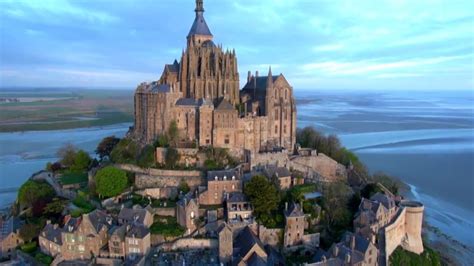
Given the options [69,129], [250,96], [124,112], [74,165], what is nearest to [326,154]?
[250,96]

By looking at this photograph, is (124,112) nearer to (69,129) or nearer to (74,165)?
(69,129)

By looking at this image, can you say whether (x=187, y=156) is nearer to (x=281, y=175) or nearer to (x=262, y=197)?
(x=281, y=175)

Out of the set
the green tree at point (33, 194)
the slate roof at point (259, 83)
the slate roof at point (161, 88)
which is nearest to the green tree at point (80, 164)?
the green tree at point (33, 194)

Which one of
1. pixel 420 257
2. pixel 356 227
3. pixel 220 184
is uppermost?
pixel 220 184

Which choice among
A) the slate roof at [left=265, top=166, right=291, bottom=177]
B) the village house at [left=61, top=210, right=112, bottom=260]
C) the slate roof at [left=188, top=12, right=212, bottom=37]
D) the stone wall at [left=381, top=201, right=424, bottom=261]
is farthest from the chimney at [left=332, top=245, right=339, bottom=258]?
the slate roof at [left=188, top=12, right=212, bottom=37]

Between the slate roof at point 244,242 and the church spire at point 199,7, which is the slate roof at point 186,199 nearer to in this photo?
the slate roof at point 244,242

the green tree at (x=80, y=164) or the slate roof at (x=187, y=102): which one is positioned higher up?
the slate roof at (x=187, y=102)

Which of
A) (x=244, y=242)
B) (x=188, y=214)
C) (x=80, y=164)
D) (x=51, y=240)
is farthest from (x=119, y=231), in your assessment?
(x=80, y=164)

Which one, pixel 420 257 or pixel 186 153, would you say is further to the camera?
pixel 186 153
